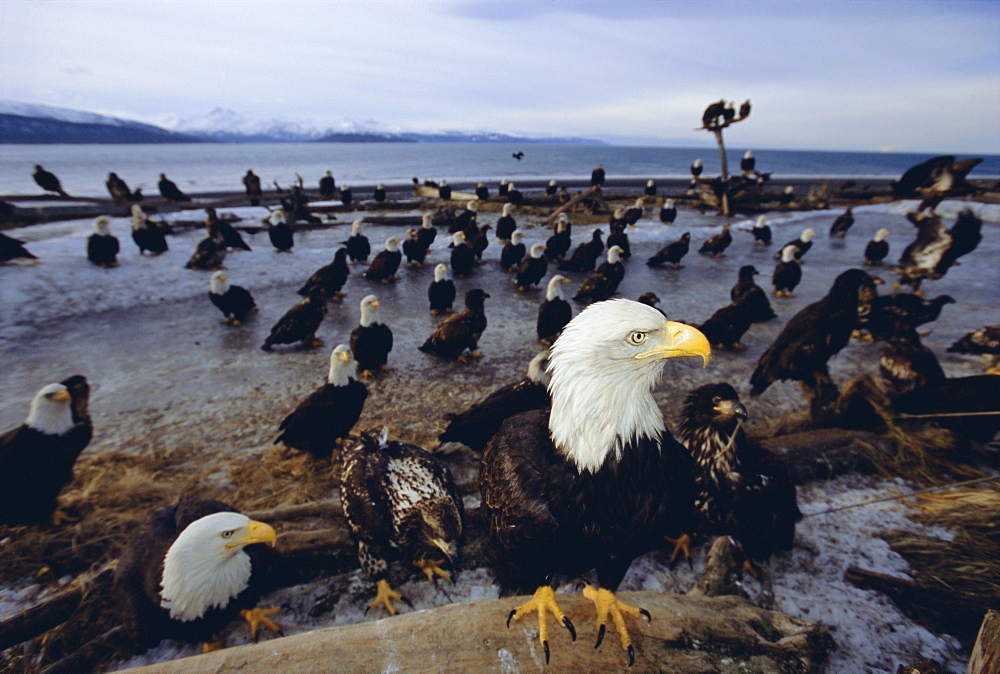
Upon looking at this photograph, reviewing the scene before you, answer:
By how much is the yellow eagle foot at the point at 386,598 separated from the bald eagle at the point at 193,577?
0.68 m

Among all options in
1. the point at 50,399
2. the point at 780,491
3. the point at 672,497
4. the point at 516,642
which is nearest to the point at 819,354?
the point at 780,491

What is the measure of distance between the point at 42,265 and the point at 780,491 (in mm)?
16558

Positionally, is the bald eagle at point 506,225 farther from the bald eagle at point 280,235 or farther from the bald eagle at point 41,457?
the bald eagle at point 41,457

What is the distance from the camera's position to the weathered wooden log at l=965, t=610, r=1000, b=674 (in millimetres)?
1586

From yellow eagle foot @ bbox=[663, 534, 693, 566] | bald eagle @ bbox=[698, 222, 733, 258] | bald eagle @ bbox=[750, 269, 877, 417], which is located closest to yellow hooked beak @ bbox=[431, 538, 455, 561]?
yellow eagle foot @ bbox=[663, 534, 693, 566]

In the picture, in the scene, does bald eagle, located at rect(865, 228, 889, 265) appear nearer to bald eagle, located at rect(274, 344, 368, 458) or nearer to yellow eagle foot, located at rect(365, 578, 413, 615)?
bald eagle, located at rect(274, 344, 368, 458)

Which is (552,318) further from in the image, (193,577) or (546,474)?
(193,577)

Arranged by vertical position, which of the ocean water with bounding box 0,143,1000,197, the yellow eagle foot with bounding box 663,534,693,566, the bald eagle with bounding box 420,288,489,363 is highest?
the ocean water with bounding box 0,143,1000,197

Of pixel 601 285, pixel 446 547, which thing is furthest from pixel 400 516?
pixel 601 285

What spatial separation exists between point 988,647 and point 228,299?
32.3 ft

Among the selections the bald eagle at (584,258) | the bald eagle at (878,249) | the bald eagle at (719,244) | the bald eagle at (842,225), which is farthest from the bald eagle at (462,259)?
the bald eagle at (842,225)

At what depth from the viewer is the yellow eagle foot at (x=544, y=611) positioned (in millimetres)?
2127

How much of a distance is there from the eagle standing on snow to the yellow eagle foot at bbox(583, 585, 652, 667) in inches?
42.8

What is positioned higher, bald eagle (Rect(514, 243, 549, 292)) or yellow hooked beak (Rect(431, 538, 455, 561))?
bald eagle (Rect(514, 243, 549, 292))
